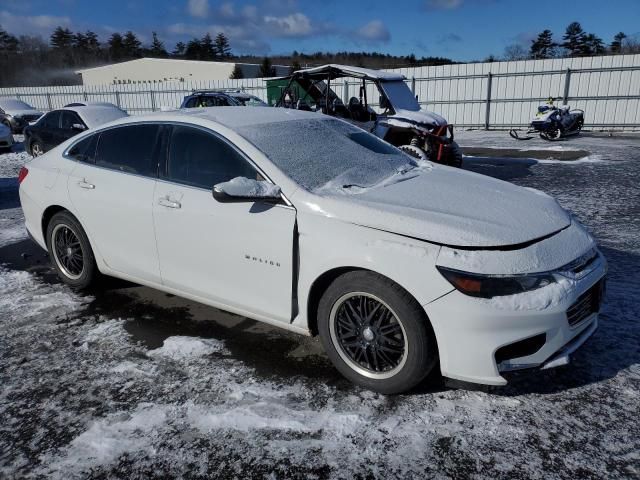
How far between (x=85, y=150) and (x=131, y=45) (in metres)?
87.6

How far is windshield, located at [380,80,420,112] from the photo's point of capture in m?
10.5

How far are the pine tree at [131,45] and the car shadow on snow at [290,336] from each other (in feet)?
272

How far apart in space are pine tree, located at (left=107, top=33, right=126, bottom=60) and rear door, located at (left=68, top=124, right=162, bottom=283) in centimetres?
7917

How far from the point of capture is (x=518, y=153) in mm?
13398

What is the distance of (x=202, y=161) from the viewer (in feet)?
11.4

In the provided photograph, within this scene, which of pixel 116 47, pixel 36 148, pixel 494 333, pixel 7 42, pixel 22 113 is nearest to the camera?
pixel 494 333

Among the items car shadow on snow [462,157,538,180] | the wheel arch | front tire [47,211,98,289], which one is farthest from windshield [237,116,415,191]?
car shadow on snow [462,157,538,180]

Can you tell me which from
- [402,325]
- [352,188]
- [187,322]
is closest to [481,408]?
[402,325]

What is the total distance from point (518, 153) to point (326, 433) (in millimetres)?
12512

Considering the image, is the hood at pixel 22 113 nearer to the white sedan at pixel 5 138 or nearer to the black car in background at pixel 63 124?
the white sedan at pixel 5 138

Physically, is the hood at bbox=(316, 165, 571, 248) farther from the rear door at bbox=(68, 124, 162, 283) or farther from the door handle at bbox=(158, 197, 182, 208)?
the rear door at bbox=(68, 124, 162, 283)

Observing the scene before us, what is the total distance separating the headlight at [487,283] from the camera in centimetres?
250

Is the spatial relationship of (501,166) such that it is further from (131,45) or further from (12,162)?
(131,45)

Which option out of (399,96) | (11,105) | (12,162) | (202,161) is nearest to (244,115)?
(202,161)
